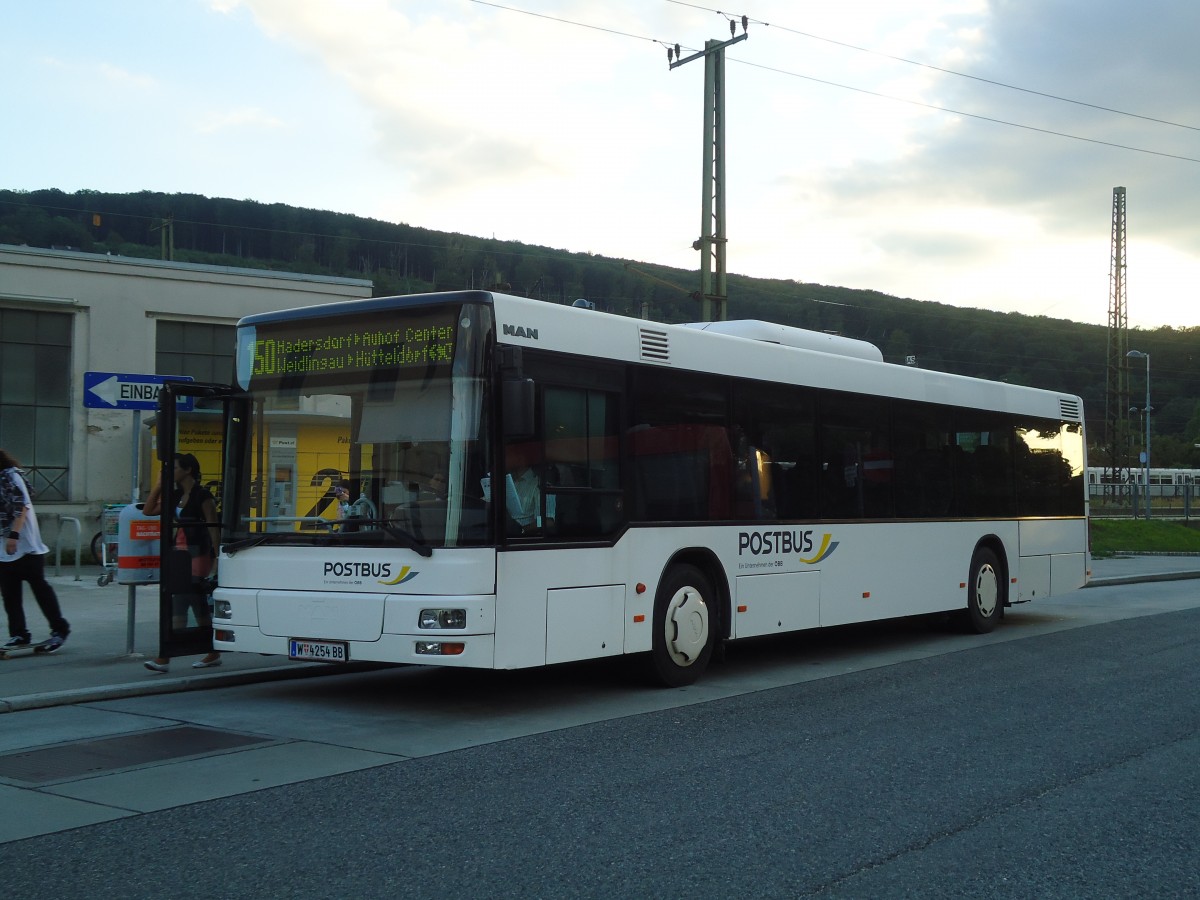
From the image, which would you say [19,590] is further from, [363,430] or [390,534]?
[390,534]

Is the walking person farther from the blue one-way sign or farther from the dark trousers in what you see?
the blue one-way sign

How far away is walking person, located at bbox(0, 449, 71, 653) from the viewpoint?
10.9m

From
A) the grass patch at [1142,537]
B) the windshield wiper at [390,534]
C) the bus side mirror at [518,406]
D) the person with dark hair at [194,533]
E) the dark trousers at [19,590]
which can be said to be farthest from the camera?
the grass patch at [1142,537]

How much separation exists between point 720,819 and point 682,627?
14.2ft

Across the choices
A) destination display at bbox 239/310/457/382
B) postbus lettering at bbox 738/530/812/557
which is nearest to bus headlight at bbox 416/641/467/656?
destination display at bbox 239/310/457/382

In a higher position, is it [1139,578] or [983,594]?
[983,594]

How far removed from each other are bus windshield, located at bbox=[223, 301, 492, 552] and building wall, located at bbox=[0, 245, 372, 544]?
16.4 m

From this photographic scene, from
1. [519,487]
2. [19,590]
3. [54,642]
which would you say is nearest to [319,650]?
[519,487]

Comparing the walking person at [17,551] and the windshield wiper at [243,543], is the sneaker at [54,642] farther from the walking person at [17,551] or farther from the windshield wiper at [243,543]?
the windshield wiper at [243,543]

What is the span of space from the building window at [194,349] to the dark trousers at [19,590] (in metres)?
15.6

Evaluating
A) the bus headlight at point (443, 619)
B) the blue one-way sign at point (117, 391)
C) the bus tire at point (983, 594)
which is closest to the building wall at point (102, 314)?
the blue one-way sign at point (117, 391)

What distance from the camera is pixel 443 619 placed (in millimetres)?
8281

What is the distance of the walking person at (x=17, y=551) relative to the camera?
10914 mm

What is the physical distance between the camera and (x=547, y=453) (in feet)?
29.2
